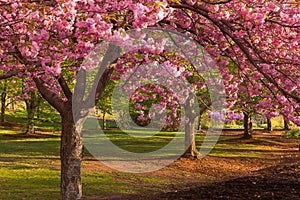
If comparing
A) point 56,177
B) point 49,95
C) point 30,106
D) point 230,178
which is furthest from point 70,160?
point 30,106

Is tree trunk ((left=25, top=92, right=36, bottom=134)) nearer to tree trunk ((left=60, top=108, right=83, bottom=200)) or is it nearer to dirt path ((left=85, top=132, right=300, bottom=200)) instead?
dirt path ((left=85, top=132, right=300, bottom=200))

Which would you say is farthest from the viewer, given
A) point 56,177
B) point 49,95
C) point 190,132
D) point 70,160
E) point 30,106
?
point 30,106

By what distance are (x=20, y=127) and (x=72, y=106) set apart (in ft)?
118

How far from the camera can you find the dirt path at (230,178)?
423 inches

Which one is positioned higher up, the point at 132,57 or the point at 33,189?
the point at 132,57

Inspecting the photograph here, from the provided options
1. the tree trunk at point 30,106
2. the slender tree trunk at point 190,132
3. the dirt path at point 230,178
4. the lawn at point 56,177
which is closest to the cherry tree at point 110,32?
the dirt path at point 230,178

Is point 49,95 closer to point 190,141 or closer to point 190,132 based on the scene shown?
point 190,132

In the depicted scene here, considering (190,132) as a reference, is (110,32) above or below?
above

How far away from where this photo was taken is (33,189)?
14.0 m

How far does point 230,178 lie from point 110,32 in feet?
43.1

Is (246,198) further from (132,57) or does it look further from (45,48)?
(45,48)

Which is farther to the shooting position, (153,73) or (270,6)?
(153,73)

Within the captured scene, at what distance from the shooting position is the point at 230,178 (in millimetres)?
18312

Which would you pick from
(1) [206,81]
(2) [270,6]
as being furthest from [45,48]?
(1) [206,81]
